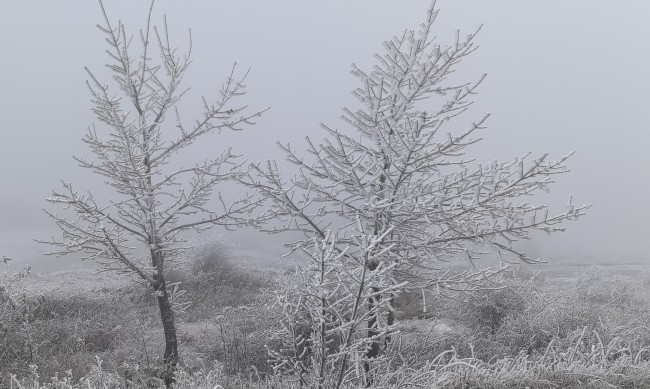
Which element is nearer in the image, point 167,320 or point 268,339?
point 268,339

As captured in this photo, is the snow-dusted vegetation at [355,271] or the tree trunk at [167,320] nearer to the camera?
the snow-dusted vegetation at [355,271]

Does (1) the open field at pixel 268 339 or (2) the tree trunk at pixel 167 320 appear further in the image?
(2) the tree trunk at pixel 167 320

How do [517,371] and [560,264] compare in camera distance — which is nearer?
[517,371]

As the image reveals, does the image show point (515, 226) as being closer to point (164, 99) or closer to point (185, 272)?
point (164, 99)

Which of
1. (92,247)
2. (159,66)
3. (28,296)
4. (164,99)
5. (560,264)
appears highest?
(159,66)

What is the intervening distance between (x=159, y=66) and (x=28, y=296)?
24.5ft

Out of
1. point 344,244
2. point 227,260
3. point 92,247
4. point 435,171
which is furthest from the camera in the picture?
point 227,260

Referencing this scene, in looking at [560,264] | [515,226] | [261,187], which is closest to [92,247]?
[261,187]

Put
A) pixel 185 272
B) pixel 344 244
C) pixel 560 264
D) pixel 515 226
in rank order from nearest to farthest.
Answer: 1. pixel 515 226
2. pixel 344 244
3. pixel 185 272
4. pixel 560 264

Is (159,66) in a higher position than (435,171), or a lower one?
higher

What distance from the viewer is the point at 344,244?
618cm

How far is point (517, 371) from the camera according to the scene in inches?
220

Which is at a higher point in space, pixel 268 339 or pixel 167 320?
pixel 167 320

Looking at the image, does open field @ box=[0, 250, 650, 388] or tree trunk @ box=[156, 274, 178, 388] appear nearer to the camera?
open field @ box=[0, 250, 650, 388]
